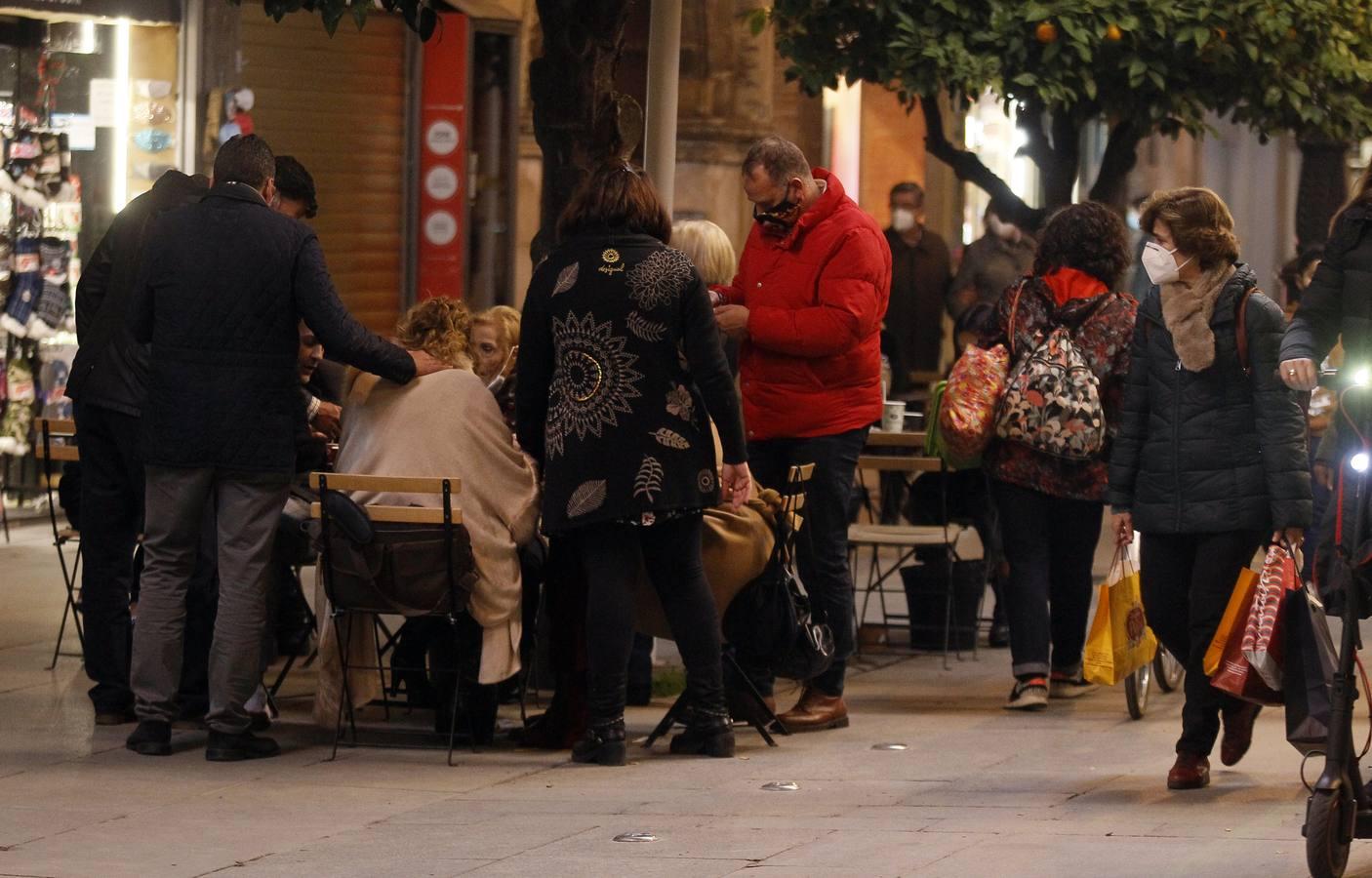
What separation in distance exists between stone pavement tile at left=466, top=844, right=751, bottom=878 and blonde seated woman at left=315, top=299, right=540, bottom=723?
5.09ft

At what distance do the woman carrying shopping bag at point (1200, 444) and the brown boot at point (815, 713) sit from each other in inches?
60.1

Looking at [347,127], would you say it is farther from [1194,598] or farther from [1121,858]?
[1121,858]

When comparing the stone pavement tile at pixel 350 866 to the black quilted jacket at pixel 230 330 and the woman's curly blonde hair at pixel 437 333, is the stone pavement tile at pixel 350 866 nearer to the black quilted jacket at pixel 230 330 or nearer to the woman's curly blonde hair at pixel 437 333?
the black quilted jacket at pixel 230 330

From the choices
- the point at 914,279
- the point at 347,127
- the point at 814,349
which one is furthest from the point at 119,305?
the point at 914,279

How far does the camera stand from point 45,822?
701 cm

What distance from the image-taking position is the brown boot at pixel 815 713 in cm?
878

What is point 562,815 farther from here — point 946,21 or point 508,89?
point 508,89

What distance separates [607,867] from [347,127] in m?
10.6

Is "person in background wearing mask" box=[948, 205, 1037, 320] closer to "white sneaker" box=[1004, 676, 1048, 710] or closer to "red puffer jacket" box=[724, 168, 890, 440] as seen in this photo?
"white sneaker" box=[1004, 676, 1048, 710]

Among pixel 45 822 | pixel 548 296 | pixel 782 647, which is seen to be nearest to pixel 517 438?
pixel 548 296

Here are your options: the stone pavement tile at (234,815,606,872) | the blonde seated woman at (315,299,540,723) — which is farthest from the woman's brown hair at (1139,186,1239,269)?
the stone pavement tile at (234,815,606,872)

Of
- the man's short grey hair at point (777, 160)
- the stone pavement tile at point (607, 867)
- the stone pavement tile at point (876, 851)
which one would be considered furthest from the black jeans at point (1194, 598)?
the man's short grey hair at point (777, 160)

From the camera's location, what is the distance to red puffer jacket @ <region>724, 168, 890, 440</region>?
28.3ft

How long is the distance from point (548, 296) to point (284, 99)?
323 inches
